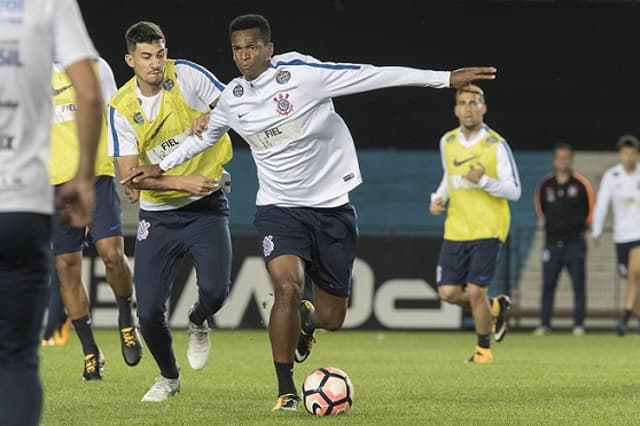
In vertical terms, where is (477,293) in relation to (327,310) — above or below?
below

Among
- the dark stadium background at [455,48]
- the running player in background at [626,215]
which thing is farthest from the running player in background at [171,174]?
the dark stadium background at [455,48]

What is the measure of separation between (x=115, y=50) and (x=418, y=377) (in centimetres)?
1294

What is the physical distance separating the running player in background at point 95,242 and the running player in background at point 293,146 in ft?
5.46

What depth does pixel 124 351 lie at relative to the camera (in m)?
9.99

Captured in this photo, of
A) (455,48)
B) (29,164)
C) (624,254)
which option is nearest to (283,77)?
(29,164)

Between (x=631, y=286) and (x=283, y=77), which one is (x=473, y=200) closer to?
(x=283, y=77)

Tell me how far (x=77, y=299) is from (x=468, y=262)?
472cm

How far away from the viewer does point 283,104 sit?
8414 millimetres

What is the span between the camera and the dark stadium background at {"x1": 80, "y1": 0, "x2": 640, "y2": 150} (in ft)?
75.4

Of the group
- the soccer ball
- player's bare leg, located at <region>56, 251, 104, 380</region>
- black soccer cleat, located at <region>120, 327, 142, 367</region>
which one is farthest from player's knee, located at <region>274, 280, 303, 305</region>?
player's bare leg, located at <region>56, 251, 104, 380</region>

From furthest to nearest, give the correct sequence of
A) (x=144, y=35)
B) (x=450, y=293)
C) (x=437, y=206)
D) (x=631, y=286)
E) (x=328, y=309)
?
(x=631, y=286) < (x=450, y=293) < (x=437, y=206) < (x=328, y=309) < (x=144, y=35)

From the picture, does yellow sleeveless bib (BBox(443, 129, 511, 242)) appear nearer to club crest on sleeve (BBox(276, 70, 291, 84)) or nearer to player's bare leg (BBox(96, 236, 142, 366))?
player's bare leg (BBox(96, 236, 142, 366))

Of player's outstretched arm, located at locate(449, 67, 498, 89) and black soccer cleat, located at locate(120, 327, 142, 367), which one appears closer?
player's outstretched arm, located at locate(449, 67, 498, 89)

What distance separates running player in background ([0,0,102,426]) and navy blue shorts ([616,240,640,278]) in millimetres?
15428
